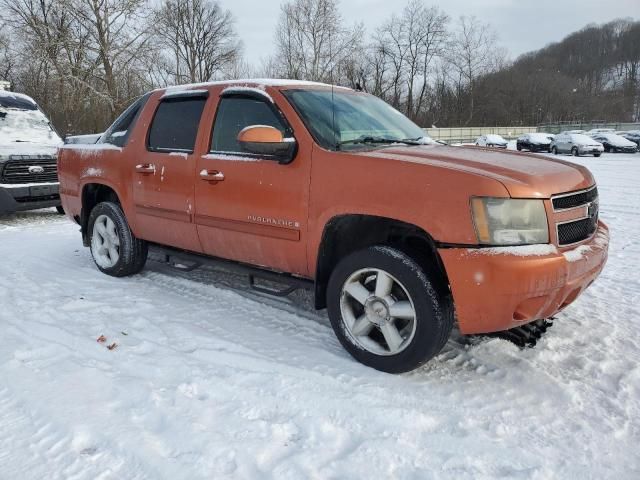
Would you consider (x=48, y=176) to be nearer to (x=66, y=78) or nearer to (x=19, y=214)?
(x=19, y=214)

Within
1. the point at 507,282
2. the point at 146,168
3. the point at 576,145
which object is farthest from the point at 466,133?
the point at 507,282

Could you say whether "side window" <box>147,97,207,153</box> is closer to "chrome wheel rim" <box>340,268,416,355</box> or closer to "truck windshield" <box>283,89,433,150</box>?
"truck windshield" <box>283,89,433,150</box>

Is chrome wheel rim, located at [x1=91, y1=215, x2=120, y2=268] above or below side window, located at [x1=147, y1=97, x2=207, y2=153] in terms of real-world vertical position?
below

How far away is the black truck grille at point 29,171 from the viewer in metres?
8.20

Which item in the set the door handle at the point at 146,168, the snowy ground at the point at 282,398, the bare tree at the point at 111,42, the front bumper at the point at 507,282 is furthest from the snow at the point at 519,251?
the bare tree at the point at 111,42

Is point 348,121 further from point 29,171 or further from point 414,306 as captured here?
point 29,171

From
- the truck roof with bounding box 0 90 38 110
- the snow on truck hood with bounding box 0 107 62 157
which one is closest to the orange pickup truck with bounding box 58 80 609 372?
the snow on truck hood with bounding box 0 107 62 157

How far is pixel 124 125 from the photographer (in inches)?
193

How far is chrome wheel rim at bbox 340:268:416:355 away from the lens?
9.80 feet

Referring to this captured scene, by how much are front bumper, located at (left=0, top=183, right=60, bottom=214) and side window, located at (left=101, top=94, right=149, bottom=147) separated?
12.0 feet

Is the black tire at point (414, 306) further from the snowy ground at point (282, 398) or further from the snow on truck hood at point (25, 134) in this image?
the snow on truck hood at point (25, 134)

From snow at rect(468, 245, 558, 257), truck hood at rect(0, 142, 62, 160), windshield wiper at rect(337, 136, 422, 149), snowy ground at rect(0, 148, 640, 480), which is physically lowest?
snowy ground at rect(0, 148, 640, 480)

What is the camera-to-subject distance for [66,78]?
22359 millimetres

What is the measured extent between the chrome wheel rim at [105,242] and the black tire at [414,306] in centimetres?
281
